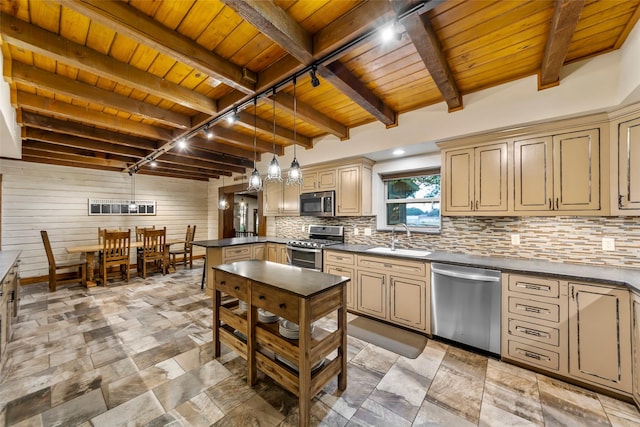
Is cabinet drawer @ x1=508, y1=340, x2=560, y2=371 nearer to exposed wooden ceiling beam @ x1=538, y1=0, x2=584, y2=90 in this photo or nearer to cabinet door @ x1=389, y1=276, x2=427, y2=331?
cabinet door @ x1=389, y1=276, x2=427, y2=331

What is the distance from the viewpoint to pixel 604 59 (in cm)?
209

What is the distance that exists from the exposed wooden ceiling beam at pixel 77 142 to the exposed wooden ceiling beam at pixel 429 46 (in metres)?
5.04

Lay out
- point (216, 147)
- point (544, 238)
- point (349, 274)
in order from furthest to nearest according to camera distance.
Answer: point (216, 147) < point (349, 274) < point (544, 238)

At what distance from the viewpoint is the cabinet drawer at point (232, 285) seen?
2100 mm

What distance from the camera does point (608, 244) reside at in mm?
2316

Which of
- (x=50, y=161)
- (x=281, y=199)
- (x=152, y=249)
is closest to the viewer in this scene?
(x=281, y=199)

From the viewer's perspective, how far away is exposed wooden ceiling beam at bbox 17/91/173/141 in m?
2.72

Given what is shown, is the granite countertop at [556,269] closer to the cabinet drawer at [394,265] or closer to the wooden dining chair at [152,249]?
the cabinet drawer at [394,265]

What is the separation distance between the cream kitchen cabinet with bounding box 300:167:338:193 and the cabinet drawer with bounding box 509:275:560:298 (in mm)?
2622

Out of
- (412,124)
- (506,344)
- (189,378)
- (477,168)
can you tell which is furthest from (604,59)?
(189,378)

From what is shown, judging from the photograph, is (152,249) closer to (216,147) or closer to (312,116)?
(216,147)

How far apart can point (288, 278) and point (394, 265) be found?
1.55 m

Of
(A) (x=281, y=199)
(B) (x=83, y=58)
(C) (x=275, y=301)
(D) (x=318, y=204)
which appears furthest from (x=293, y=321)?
(A) (x=281, y=199)

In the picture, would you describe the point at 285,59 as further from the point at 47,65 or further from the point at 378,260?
the point at 378,260
